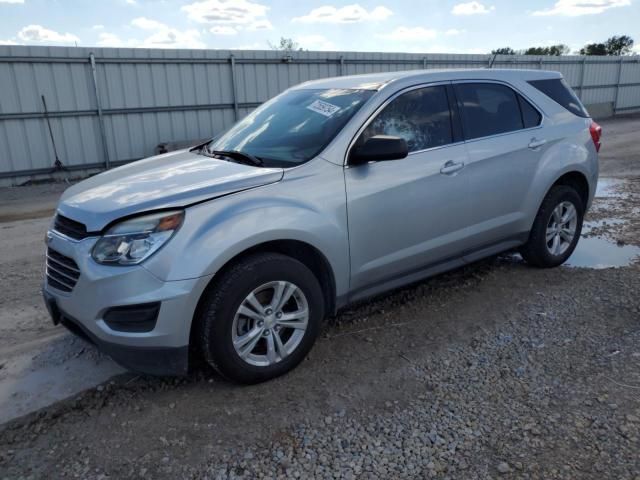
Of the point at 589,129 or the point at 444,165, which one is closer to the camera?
the point at 444,165

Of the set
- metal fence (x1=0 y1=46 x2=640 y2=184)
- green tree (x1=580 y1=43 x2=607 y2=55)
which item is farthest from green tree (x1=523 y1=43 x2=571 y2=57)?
metal fence (x1=0 y1=46 x2=640 y2=184)

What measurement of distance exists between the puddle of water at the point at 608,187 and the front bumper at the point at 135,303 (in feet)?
24.3

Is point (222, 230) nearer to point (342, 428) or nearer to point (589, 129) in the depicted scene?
point (342, 428)

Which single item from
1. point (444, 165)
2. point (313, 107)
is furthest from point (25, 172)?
point (444, 165)

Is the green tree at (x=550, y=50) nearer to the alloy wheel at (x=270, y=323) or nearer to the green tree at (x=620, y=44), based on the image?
the green tree at (x=620, y=44)

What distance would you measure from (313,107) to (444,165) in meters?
1.07

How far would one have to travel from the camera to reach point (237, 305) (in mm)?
2980

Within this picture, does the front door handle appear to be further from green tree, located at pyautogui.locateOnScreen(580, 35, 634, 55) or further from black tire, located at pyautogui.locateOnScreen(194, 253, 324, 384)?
green tree, located at pyautogui.locateOnScreen(580, 35, 634, 55)

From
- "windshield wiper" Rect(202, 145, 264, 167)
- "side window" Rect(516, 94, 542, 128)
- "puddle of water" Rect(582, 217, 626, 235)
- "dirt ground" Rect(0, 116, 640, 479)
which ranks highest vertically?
"side window" Rect(516, 94, 542, 128)

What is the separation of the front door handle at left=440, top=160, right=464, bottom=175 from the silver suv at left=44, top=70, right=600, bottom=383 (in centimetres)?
1

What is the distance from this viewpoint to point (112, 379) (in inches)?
130

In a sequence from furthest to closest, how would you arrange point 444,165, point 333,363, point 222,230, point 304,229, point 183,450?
1. point 444,165
2. point 333,363
3. point 304,229
4. point 222,230
5. point 183,450

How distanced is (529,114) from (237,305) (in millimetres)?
3261

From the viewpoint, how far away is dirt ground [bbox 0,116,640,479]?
2559 millimetres
